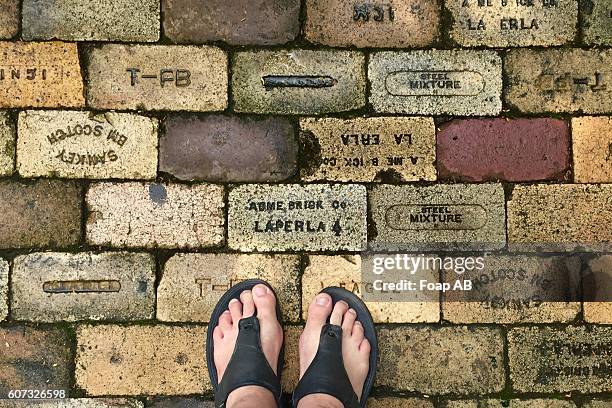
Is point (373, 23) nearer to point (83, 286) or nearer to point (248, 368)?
point (248, 368)

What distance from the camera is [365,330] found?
2588 mm

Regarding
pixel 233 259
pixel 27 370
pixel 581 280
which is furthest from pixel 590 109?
pixel 27 370

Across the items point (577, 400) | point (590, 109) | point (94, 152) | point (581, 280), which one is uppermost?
point (590, 109)

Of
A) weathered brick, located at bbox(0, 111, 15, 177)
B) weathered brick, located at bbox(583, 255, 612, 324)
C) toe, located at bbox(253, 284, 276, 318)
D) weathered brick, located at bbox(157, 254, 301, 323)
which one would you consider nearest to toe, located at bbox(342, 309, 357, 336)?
weathered brick, located at bbox(157, 254, 301, 323)

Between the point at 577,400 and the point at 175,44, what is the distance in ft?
8.10

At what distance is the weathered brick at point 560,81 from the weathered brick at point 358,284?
93 centimetres

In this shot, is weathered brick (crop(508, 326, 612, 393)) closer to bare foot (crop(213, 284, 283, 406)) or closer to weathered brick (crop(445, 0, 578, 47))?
bare foot (crop(213, 284, 283, 406))

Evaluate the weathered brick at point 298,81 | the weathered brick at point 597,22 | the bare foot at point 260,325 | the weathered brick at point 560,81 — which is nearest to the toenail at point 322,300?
the bare foot at point 260,325

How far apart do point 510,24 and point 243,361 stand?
1978 millimetres

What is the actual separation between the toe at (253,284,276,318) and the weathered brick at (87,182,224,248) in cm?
28

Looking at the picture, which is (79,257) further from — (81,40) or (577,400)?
(577,400)

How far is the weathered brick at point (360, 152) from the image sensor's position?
260 cm

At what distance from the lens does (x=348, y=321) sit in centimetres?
259

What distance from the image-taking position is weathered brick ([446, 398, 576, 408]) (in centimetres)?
259
